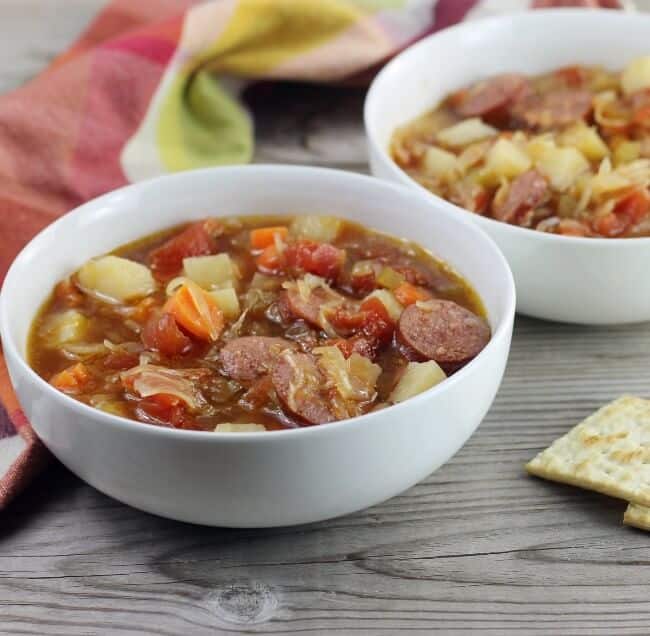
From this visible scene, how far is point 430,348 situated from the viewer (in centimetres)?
333

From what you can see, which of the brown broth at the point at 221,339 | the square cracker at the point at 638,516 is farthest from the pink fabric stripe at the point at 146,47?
the square cracker at the point at 638,516

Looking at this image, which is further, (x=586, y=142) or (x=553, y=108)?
(x=553, y=108)

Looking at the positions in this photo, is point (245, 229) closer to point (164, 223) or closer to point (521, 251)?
point (164, 223)

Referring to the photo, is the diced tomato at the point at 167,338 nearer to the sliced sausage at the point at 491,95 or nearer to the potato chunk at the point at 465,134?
the potato chunk at the point at 465,134

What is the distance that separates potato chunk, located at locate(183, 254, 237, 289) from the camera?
3719mm

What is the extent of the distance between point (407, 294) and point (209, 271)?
656 mm

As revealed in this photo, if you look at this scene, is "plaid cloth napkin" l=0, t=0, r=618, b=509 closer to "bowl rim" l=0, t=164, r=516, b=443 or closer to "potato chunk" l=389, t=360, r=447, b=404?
"bowl rim" l=0, t=164, r=516, b=443

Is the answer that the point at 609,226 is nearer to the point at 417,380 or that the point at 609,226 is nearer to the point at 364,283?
the point at 364,283

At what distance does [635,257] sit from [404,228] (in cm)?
79

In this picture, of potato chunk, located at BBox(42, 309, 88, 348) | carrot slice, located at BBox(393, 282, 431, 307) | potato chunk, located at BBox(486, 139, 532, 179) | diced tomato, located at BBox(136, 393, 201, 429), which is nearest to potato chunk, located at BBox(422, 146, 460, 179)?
potato chunk, located at BBox(486, 139, 532, 179)

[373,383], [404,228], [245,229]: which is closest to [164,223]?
[245,229]

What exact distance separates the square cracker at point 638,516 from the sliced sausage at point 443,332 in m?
0.62

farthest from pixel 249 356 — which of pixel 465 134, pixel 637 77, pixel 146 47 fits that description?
pixel 637 77

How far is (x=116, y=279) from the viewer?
3.70m
